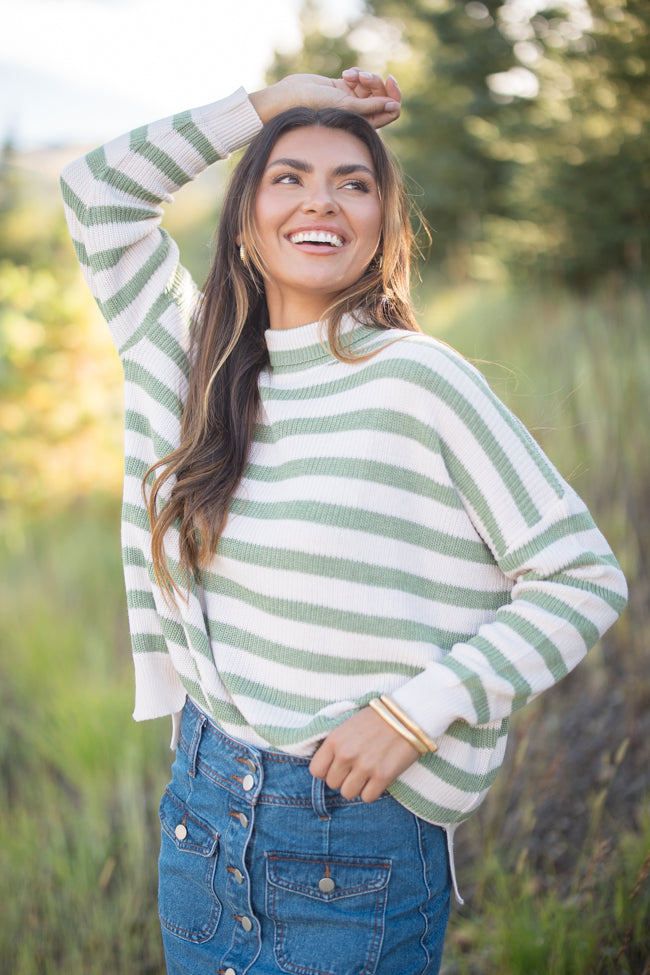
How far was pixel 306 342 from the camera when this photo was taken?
5.15ft

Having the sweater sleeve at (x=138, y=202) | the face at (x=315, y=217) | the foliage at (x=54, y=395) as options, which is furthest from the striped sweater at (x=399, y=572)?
the foliage at (x=54, y=395)

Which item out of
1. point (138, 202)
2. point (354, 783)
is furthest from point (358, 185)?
point (354, 783)

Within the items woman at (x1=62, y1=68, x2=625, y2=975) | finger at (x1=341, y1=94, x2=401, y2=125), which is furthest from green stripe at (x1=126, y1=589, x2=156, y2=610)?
finger at (x1=341, y1=94, x2=401, y2=125)

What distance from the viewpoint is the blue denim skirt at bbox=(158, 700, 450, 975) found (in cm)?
131

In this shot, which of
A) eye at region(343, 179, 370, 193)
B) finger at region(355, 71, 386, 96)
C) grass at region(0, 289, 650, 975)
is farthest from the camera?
grass at region(0, 289, 650, 975)

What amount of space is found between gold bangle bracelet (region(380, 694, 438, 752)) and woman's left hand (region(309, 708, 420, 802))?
0.9 inches

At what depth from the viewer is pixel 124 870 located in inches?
107

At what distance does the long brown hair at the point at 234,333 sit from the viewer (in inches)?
59.9

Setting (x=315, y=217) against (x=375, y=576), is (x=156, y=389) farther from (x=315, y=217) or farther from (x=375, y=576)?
(x=375, y=576)

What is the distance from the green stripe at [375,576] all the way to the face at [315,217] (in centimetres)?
52

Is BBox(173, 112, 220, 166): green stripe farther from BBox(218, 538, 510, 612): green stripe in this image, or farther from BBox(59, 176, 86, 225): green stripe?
BBox(218, 538, 510, 612): green stripe

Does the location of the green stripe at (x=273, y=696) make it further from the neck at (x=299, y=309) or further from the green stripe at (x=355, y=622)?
the neck at (x=299, y=309)

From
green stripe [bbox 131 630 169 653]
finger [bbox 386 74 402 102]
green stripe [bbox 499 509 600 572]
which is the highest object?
finger [bbox 386 74 402 102]

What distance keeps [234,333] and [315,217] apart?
1.01ft
